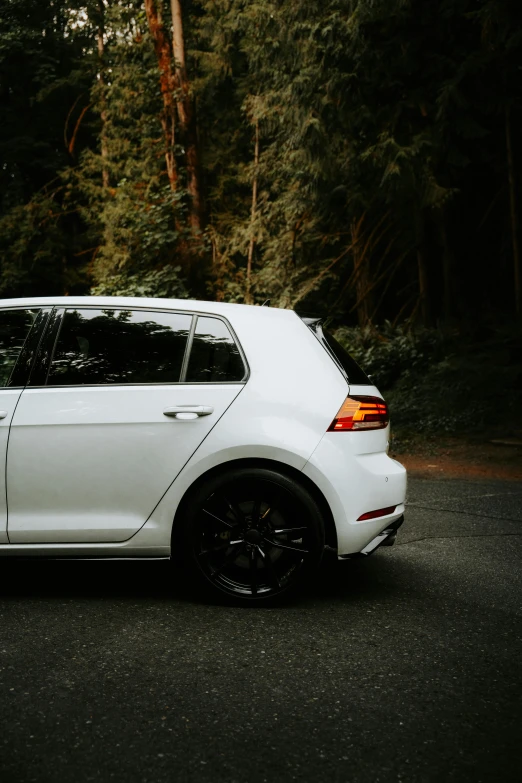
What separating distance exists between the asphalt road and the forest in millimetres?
8959

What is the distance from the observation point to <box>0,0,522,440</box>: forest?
13633 mm

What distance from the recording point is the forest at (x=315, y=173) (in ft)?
44.7

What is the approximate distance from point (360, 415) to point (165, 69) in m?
A: 19.9

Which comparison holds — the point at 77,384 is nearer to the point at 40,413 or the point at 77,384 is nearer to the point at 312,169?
the point at 40,413

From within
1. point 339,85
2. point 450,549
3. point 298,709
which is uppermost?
point 339,85

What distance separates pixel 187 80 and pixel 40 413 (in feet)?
65.0

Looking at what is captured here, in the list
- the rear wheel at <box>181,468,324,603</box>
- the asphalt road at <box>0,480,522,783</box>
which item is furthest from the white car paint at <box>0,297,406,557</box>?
the asphalt road at <box>0,480,522,783</box>

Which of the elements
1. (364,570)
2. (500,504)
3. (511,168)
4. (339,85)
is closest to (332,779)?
(364,570)

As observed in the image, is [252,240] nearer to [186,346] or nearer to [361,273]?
[361,273]

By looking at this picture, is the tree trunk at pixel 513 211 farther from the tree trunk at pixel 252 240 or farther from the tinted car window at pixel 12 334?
the tinted car window at pixel 12 334

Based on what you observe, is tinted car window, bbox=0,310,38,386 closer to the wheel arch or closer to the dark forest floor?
the wheel arch

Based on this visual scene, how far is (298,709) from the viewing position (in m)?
3.57

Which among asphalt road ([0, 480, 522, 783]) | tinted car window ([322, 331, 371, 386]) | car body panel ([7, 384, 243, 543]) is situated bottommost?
asphalt road ([0, 480, 522, 783])

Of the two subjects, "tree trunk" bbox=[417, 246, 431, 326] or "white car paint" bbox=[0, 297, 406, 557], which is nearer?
"white car paint" bbox=[0, 297, 406, 557]
